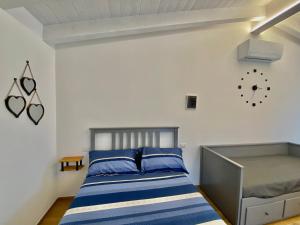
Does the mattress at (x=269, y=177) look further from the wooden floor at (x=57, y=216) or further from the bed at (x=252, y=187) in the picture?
the wooden floor at (x=57, y=216)

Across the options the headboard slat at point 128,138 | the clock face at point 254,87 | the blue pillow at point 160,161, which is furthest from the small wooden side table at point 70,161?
the clock face at point 254,87

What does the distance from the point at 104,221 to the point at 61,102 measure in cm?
175

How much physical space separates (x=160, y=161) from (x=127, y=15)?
1.91 m

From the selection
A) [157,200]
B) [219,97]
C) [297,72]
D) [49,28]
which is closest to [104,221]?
[157,200]

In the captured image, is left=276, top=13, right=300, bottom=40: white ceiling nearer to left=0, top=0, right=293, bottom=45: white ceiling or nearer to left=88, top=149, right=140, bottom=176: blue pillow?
left=0, top=0, right=293, bottom=45: white ceiling

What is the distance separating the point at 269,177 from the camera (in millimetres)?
2223

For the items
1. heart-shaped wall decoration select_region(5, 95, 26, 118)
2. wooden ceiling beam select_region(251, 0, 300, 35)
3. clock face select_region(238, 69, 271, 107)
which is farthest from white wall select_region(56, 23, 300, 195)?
heart-shaped wall decoration select_region(5, 95, 26, 118)

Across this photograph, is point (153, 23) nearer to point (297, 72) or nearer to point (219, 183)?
point (219, 183)

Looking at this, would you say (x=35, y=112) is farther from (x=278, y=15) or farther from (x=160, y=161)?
(x=278, y=15)

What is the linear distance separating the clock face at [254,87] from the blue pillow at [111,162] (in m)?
2.12

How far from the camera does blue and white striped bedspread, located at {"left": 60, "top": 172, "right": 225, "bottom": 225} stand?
1393 mm

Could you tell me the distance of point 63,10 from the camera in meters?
1.94

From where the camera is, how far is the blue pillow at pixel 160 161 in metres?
2.36

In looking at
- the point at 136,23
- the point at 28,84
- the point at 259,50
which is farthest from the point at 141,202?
the point at 259,50
